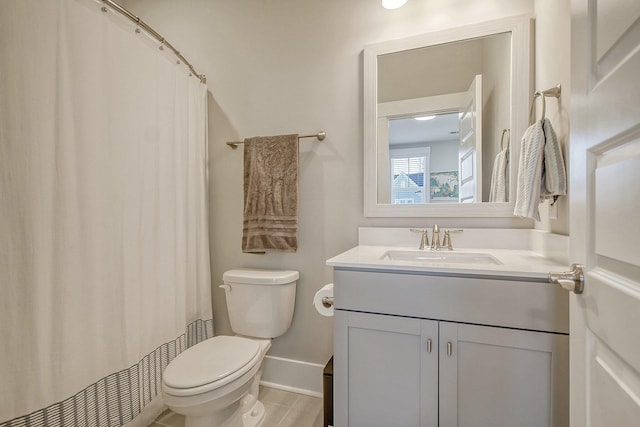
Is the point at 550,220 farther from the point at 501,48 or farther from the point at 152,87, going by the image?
the point at 152,87

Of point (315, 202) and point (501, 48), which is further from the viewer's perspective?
point (315, 202)

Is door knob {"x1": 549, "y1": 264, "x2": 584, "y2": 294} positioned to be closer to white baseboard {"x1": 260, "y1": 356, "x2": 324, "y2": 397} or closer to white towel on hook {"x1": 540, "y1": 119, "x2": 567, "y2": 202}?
white towel on hook {"x1": 540, "y1": 119, "x2": 567, "y2": 202}

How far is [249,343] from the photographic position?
136 cm

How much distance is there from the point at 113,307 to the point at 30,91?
2.87 ft

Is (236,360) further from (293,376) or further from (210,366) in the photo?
Result: (293,376)

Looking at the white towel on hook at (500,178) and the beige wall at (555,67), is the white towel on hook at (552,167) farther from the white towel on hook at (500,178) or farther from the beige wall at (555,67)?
the white towel on hook at (500,178)

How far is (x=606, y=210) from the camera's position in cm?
51

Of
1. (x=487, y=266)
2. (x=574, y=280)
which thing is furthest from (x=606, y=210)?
(x=487, y=266)

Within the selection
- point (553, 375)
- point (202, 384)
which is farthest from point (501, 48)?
point (202, 384)

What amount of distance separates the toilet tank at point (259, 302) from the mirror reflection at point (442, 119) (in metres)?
0.78

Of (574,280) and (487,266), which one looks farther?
(487,266)

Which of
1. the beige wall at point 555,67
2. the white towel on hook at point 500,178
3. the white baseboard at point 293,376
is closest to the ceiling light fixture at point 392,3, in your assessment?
the beige wall at point 555,67

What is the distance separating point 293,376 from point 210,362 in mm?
720

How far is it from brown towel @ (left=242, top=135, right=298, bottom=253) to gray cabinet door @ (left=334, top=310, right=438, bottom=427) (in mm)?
691
